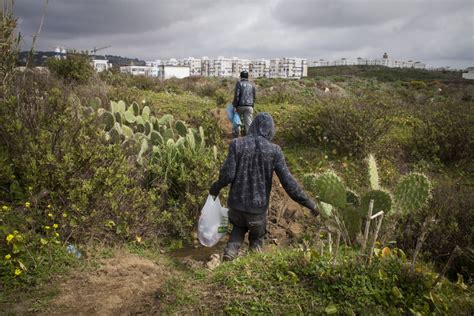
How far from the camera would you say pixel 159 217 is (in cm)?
495

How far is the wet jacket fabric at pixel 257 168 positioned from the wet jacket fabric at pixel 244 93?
159 inches

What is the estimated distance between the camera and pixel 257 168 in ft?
12.0

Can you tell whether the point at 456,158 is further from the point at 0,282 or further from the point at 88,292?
the point at 0,282

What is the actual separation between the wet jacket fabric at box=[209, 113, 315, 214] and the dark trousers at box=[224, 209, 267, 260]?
0.37 feet

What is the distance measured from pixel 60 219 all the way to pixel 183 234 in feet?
5.59

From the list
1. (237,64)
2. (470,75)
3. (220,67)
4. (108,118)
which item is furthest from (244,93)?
(220,67)

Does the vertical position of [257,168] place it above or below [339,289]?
above

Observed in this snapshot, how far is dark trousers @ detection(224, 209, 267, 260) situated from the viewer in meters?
3.79

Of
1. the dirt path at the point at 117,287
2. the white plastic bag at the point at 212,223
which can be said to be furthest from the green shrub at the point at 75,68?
the white plastic bag at the point at 212,223

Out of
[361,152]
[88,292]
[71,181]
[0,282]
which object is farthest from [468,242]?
[0,282]

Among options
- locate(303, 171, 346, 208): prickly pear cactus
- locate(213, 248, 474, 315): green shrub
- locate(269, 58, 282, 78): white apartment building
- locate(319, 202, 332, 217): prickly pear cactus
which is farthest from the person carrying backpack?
locate(269, 58, 282, 78): white apartment building

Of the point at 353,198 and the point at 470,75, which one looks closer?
the point at 353,198

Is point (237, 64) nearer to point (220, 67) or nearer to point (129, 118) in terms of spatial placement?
point (220, 67)

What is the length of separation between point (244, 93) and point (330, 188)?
14.5 ft
